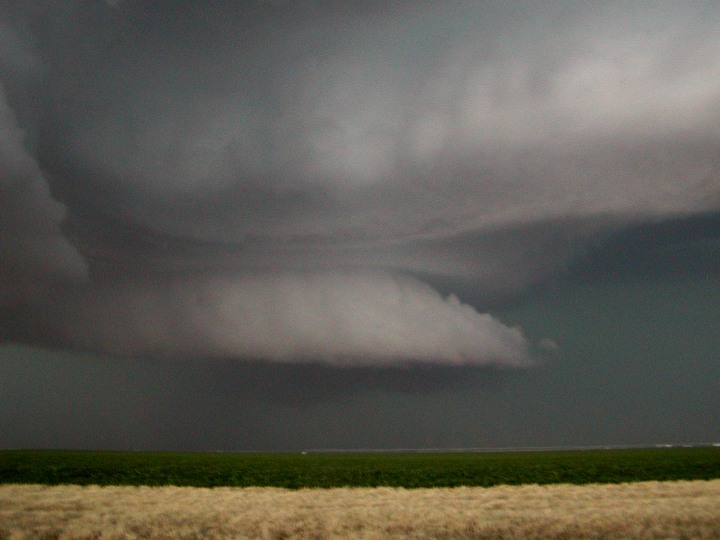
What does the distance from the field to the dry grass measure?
0.18 feet

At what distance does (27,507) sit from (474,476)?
114 ft

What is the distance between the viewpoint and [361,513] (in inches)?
1115

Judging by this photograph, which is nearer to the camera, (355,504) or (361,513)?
(361,513)

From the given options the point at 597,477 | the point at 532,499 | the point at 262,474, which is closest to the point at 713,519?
the point at 532,499

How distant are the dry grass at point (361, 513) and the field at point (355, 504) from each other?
0.05m

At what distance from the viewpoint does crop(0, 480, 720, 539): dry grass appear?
2277 cm

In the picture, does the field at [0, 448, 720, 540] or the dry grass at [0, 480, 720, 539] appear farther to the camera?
the field at [0, 448, 720, 540]

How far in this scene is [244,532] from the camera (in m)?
23.1

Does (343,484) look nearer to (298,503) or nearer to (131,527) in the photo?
(298,503)

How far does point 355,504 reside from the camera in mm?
32656

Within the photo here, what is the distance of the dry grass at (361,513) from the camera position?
74.7 feet

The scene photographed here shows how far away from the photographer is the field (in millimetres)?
23125

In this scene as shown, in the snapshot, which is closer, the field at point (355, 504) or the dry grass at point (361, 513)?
the dry grass at point (361, 513)

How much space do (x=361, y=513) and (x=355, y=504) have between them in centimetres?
455
